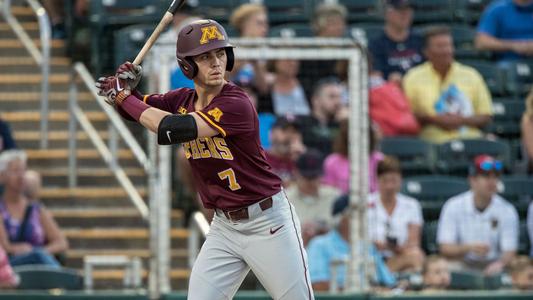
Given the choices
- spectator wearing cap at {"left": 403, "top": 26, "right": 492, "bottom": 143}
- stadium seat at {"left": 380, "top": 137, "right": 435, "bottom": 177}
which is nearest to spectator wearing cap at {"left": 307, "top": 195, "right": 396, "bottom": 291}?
stadium seat at {"left": 380, "top": 137, "right": 435, "bottom": 177}

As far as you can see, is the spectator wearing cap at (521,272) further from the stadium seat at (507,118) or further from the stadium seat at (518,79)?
the stadium seat at (518,79)

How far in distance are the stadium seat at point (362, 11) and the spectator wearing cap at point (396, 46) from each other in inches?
38.0

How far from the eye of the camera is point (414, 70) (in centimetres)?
1016

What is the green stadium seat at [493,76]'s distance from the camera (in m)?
10.8

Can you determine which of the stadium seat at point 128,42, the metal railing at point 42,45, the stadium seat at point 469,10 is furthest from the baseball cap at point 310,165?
the stadium seat at point 469,10

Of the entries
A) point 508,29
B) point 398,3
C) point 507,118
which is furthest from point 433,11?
point 507,118

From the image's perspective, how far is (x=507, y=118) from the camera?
10.6 m

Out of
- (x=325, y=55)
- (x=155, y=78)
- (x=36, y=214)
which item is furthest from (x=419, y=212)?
(x=36, y=214)

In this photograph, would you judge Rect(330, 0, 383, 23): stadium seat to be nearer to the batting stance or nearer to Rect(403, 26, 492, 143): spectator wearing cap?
Rect(403, 26, 492, 143): spectator wearing cap

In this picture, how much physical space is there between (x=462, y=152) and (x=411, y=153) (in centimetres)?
41

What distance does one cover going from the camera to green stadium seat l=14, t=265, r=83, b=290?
28.0 ft

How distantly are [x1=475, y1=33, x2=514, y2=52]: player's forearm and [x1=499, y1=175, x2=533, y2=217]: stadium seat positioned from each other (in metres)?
1.60

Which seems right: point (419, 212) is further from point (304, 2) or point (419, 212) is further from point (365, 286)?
point (304, 2)

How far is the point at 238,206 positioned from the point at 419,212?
3145mm
